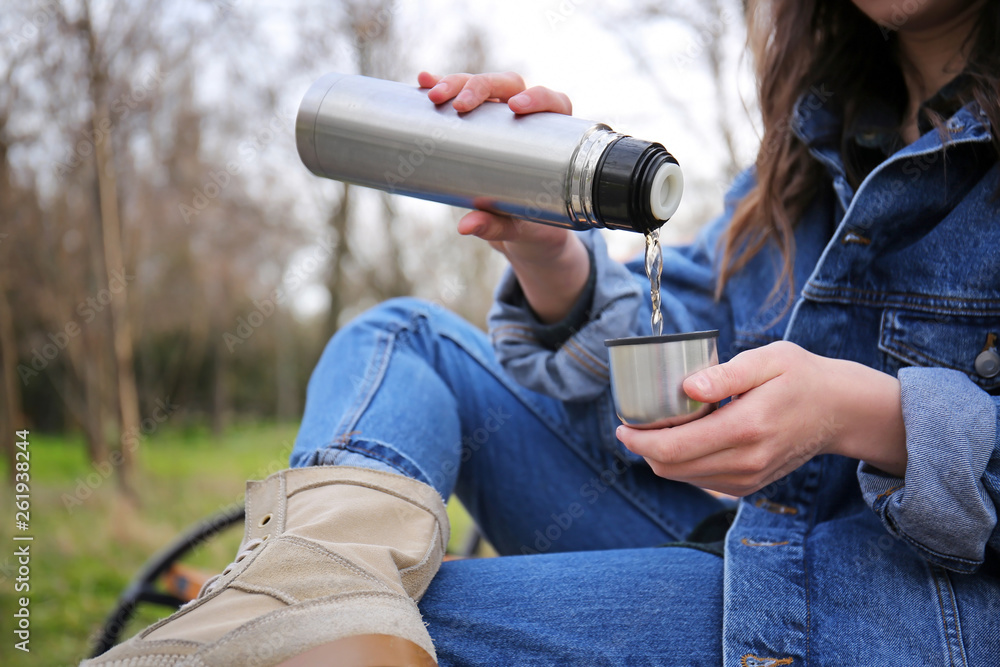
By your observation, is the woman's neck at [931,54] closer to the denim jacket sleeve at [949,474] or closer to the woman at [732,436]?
the woman at [732,436]

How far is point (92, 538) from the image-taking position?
138 inches

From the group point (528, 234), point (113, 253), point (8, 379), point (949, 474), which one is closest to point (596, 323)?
point (528, 234)

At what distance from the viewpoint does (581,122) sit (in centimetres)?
98

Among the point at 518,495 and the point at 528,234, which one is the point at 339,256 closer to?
the point at 518,495

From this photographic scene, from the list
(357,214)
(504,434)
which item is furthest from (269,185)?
(504,434)

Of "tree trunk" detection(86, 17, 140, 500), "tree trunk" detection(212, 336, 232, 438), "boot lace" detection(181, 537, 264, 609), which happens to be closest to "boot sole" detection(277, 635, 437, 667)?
"boot lace" detection(181, 537, 264, 609)

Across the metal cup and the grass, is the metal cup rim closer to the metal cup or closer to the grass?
the metal cup

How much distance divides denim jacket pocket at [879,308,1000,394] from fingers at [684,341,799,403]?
0.33 metres

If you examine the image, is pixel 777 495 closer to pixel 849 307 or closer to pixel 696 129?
pixel 849 307

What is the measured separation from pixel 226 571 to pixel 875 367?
98 cm

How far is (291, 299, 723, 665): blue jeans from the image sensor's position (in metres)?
0.92

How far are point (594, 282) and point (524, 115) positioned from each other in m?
0.39

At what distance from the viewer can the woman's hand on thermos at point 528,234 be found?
103 centimetres

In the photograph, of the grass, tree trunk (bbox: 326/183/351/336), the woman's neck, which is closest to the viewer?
the woman's neck
